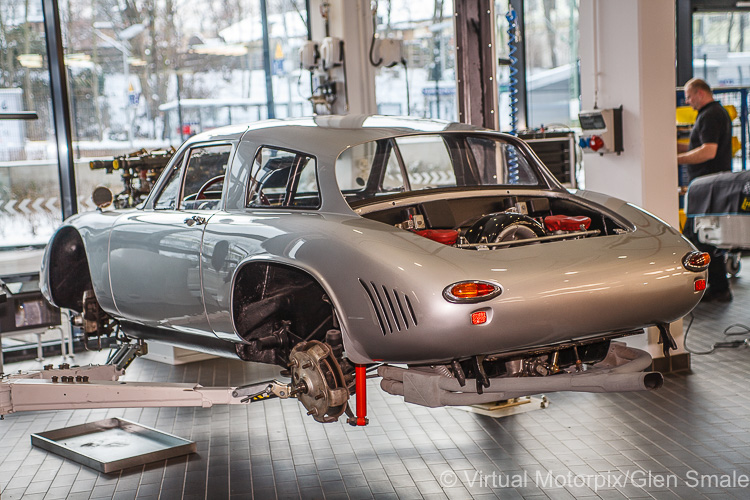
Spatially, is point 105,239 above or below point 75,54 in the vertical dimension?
below

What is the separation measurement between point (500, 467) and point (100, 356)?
4.62m

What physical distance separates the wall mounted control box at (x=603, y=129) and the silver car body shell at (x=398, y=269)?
1.46m

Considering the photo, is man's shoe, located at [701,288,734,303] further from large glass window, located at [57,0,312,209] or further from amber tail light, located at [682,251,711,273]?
amber tail light, located at [682,251,711,273]

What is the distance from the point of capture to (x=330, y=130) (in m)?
4.01

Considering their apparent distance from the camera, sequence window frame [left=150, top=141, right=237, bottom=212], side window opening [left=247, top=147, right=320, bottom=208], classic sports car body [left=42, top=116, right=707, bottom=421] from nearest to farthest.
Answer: classic sports car body [left=42, top=116, right=707, bottom=421], side window opening [left=247, top=147, right=320, bottom=208], window frame [left=150, top=141, right=237, bottom=212]

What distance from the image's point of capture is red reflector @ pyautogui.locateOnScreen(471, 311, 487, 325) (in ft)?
10.2

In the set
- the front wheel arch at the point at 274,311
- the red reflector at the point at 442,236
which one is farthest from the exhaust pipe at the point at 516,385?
the front wheel arch at the point at 274,311

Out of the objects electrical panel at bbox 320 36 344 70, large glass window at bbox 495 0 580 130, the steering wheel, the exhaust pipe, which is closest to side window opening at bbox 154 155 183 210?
the steering wheel

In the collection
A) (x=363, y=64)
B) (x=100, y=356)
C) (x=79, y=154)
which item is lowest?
(x=100, y=356)

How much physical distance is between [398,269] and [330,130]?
1123 millimetres

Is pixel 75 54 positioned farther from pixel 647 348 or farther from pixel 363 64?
pixel 647 348

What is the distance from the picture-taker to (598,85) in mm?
5766

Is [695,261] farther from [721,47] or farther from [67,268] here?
[721,47]

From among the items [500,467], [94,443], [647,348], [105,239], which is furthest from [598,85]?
[94,443]
